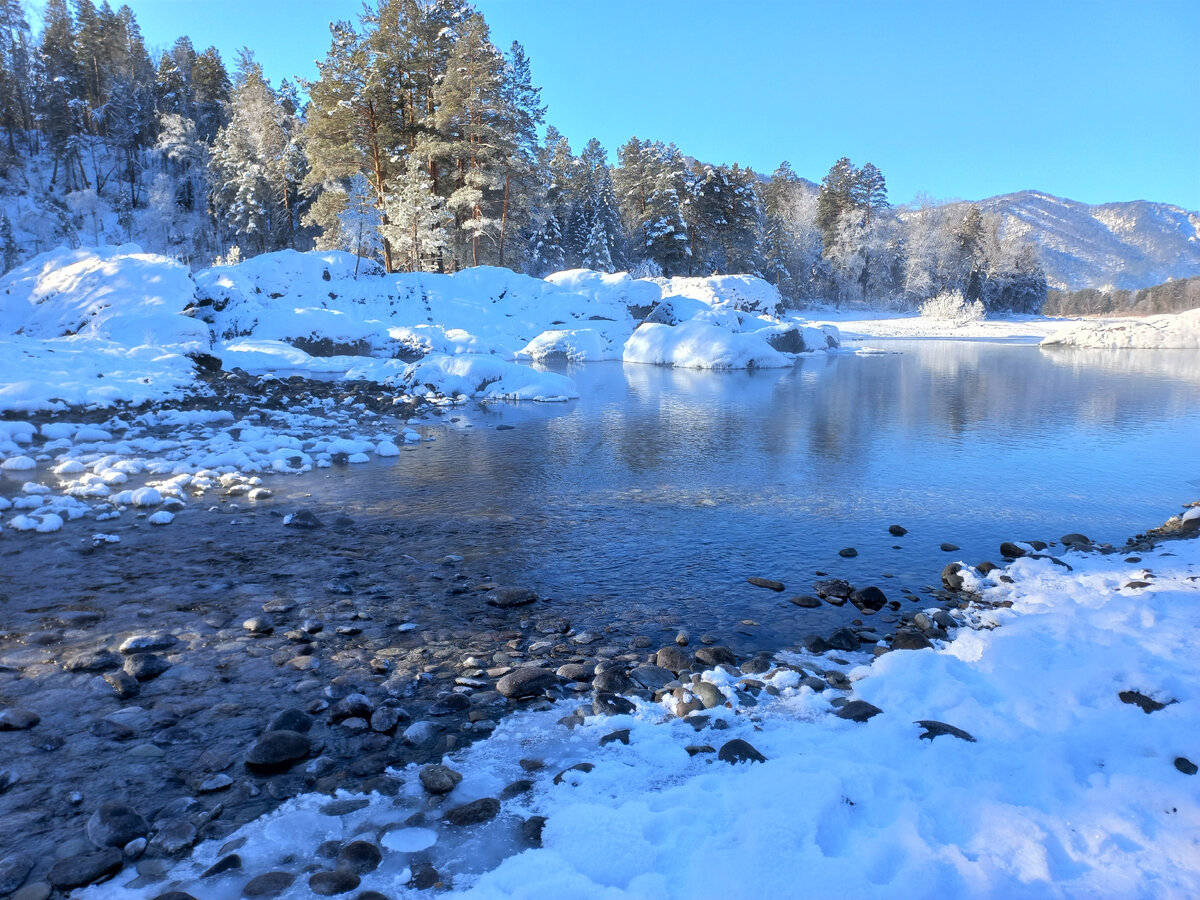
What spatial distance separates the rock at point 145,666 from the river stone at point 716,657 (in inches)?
128

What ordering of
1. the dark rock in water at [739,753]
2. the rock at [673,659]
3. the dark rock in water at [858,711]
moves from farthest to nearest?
the rock at [673,659]
the dark rock in water at [858,711]
the dark rock in water at [739,753]

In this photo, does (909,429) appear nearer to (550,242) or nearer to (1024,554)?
(1024,554)

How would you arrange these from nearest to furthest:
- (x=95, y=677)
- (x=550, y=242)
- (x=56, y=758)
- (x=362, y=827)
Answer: (x=362, y=827)
(x=56, y=758)
(x=95, y=677)
(x=550, y=242)

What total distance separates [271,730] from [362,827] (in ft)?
3.03

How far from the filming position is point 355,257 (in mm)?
28375

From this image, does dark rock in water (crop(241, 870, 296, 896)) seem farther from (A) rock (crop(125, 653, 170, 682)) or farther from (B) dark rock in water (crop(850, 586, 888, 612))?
(B) dark rock in water (crop(850, 586, 888, 612))

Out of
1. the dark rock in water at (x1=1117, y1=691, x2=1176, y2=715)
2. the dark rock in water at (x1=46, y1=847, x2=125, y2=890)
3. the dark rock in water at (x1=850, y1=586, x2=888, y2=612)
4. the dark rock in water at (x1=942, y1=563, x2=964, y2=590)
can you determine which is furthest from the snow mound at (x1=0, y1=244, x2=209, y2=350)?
the dark rock in water at (x1=1117, y1=691, x2=1176, y2=715)

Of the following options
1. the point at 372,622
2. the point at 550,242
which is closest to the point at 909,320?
the point at 550,242

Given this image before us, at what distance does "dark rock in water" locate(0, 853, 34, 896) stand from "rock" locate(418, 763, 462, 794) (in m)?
1.41

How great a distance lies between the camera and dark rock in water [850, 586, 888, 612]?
514 centimetres

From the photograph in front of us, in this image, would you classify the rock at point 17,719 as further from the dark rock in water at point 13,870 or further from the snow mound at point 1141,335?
the snow mound at point 1141,335

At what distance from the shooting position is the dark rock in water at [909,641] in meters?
4.32

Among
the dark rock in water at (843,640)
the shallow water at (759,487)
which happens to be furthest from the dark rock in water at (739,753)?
the dark rock in water at (843,640)

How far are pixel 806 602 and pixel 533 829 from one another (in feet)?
10.3
